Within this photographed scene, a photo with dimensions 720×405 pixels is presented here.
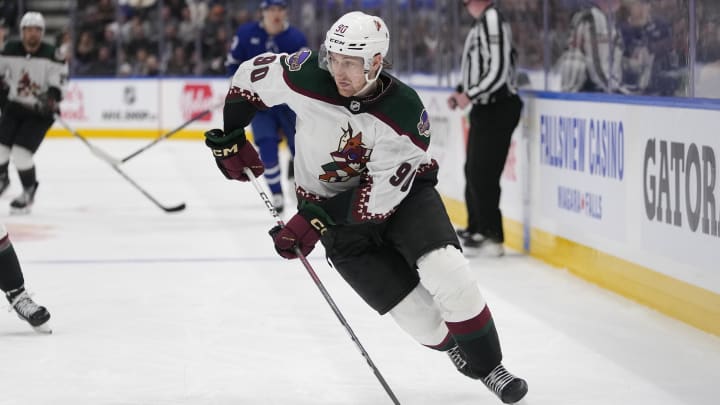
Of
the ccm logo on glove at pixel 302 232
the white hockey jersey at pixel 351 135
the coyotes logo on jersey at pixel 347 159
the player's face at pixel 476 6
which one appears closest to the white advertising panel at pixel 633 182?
the player's face at pixel 476 6

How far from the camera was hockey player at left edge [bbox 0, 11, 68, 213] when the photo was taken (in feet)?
22.8

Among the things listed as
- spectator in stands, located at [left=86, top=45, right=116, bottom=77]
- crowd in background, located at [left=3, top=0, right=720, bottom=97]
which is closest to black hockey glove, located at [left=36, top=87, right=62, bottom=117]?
crowd in background, located at [left=3, top=0, right=720, bottom=97]

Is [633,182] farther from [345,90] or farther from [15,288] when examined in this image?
[15,288]

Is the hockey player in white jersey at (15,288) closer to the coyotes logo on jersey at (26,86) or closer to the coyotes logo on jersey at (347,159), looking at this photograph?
the coyotes logo on jersey at (347,159)

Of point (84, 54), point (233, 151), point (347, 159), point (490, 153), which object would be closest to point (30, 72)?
point (490, 153)

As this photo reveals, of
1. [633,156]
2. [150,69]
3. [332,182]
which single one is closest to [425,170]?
[332,182]

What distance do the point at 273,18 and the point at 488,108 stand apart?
6.82 feet

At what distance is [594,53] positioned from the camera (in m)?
5.33

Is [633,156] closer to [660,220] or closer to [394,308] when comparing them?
[660,220]

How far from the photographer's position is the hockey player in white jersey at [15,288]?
12.7 feet

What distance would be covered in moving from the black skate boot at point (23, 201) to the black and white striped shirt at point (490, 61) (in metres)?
3.15

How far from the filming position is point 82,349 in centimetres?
378

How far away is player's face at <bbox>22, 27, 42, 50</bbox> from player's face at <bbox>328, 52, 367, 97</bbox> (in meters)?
4.52

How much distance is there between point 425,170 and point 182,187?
20.4 feet
